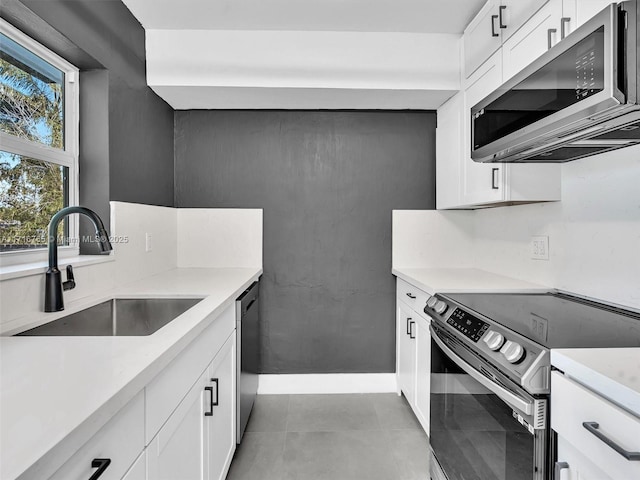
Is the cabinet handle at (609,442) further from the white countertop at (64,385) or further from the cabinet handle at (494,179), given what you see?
the cabinet handle at (494,179)

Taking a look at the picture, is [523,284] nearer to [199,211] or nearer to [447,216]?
[447,216]

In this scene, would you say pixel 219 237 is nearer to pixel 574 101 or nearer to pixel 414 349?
pixel 414 349

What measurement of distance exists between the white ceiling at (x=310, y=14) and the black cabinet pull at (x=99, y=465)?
2086mm

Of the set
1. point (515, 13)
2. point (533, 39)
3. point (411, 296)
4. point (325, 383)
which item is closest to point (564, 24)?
point (533, 39)

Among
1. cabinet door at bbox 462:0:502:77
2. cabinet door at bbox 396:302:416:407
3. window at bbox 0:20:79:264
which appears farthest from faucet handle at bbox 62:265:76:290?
cabinet door at bbox 462:0:502:77

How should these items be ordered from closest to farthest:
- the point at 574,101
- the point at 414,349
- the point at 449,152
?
the point at 574,101 < the point at 414,349 < the point at 449,152

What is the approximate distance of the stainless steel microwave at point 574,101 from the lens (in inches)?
35.3

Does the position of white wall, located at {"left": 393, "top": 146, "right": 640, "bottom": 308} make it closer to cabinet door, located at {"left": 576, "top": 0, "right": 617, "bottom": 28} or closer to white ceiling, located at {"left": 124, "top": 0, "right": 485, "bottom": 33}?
cabinet door, located at {"left": 576, "top": 0, "right": 617, "bottom": 28}

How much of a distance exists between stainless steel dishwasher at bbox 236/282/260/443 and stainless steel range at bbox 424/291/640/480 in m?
0.94

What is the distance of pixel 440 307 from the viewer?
1.70 metres

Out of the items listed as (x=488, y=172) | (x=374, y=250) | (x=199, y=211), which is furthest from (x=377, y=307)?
(x=199, y=211)

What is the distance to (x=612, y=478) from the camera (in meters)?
0.76

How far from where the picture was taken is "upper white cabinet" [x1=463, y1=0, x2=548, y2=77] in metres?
1.66

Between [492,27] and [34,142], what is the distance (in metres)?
2.11
